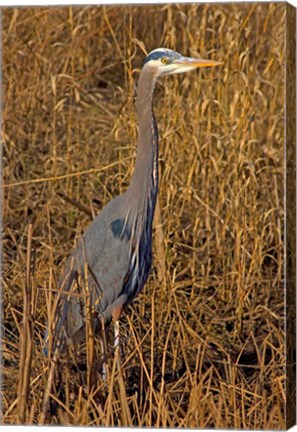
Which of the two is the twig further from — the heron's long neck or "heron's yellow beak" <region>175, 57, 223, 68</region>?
"heron's yellow beak" <region>175, 57, 223, 68</region>

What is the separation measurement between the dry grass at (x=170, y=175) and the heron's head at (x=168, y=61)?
14 cm

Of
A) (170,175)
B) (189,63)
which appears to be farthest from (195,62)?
(170,175)

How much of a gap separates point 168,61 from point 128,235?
0.64 metres

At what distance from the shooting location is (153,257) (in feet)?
16.6

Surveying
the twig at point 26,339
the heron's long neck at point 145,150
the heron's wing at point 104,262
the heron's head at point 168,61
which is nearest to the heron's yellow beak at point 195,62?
the heron's head at point 168,61

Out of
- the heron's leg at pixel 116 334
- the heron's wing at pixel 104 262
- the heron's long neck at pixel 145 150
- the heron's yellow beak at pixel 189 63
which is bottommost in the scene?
the heron's leg at pixel 116 334

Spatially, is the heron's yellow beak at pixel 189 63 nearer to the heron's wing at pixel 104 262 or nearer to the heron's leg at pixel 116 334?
the heron's wing at pixel 104 262

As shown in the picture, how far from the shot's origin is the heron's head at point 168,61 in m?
4.74

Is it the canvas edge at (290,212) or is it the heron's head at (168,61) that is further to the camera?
the heron's head at (168,61)

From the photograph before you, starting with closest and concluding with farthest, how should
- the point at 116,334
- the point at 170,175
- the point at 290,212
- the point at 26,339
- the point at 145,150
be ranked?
the point at 26,339
the point at 290,212
the point at 116,334
the point at 145,150
the point at 170,175

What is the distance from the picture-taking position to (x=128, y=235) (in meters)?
4.91

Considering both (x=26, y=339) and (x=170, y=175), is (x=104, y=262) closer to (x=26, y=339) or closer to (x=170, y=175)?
(x=170, y=175)

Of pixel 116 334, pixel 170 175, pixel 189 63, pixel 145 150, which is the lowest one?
pixel 116 334

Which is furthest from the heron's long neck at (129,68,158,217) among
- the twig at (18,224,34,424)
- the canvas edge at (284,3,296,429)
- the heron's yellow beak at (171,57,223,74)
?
the twig at (18,224,34,424)
